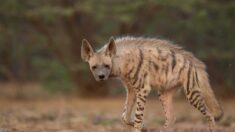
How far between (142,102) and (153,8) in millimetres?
11844

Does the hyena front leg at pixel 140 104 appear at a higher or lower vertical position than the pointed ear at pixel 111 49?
lower

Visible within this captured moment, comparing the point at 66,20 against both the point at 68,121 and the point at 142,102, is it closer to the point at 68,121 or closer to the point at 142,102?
the point at 68,121

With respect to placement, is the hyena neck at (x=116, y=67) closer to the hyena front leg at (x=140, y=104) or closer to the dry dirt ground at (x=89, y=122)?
the hyena front leg at (x=140, y=104)

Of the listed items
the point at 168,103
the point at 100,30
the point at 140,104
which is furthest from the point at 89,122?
the point at 100,30

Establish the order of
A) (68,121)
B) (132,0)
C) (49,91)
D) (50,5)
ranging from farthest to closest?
(49,91) → (50,5) → (132,0) → (68,121)

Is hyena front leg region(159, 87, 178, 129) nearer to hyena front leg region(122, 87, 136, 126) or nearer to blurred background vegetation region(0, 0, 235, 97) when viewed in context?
hyena front leg region(122, 87, 136, 126)

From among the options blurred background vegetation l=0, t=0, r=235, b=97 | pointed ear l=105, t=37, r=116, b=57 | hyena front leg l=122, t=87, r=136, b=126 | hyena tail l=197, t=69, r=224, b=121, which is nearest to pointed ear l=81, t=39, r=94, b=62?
pointed ear l=105, t=37, r=116, b=57

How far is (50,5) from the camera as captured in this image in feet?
71.6

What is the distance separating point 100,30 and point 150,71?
13.6 metres

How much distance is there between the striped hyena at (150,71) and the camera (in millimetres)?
10078

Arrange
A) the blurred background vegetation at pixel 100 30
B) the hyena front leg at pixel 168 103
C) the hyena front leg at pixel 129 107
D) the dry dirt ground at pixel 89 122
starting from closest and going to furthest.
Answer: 1. the hyena front leg at pixel 129 107
2. the hyena front leg at pixel 168 103
3. the dry dirt ground at pixel 89 122
4. the blurred background vegetation at pixel 100 30

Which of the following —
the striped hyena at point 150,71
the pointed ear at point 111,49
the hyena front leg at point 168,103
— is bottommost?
the hyena front leg at point 168,103

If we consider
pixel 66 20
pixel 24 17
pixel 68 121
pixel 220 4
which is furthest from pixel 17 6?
pixel 68 121

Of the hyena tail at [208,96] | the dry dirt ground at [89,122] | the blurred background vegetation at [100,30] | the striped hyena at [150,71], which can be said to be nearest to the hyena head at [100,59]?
the striped hyena at [150,71]
